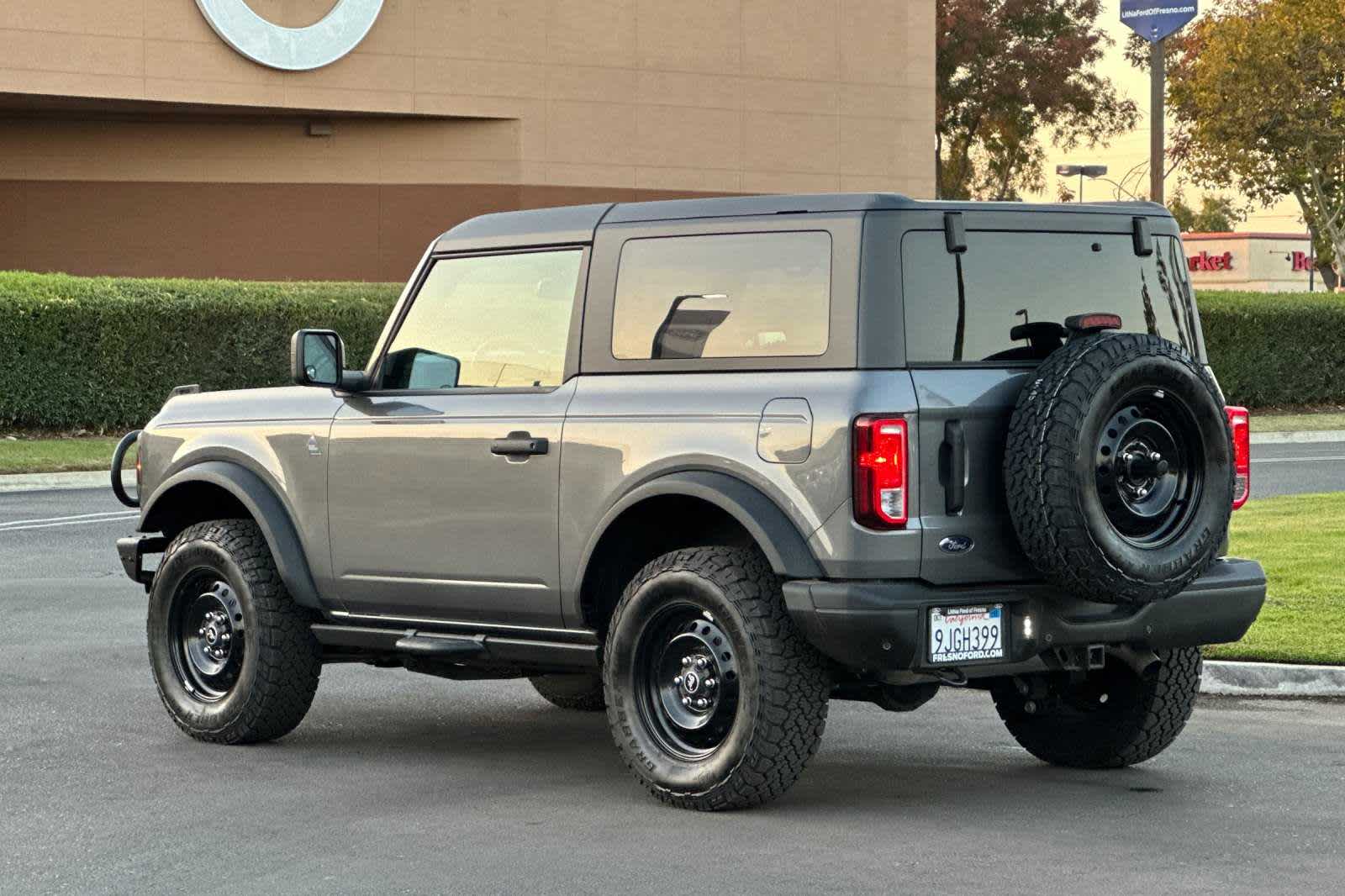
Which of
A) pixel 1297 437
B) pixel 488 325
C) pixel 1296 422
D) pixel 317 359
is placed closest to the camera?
pixel 488 325

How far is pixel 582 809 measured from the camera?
23.7ft

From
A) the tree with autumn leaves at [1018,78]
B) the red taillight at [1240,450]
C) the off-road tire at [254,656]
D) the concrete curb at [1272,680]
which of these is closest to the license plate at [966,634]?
the red taillight at [1240,450]

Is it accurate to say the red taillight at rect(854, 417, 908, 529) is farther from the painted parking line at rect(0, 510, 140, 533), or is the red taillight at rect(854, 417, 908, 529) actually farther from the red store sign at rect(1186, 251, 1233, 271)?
the red store sign at rect(1186, 251, 1233, 271)

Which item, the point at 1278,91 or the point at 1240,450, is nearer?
the point at 1240,450

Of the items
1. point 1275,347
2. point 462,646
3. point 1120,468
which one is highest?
point 1275,347

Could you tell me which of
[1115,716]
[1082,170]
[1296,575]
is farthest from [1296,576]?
[1082,170]

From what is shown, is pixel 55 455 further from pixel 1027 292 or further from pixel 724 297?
pixel 1027 292

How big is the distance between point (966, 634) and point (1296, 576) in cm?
651

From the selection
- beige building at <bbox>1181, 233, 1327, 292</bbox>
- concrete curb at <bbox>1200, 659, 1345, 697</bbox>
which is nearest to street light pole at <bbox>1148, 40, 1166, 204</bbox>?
concrete curb at <bbox>1200, 659, 1345, 697</bbox>

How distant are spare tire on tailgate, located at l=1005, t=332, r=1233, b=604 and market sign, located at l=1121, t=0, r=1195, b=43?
20661 mm

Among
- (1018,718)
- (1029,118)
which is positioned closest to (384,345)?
(1018,718)

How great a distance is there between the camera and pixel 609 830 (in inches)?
270

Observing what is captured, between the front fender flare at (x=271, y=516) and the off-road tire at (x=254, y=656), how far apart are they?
0.26ft

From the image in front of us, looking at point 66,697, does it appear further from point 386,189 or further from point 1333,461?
point 386,189
